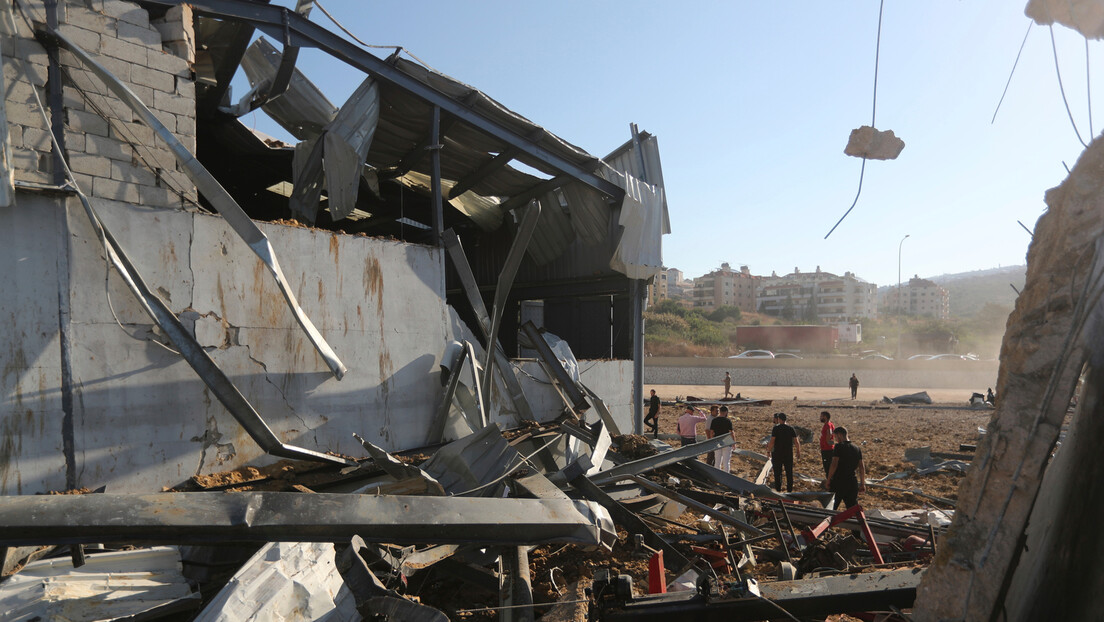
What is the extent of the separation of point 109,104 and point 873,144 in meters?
6.53

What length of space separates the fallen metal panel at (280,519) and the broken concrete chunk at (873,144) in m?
2.83

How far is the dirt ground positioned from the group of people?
0.61m

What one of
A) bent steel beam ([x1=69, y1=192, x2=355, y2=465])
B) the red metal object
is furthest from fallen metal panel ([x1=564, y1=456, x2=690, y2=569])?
bent steel beam ([x1=69, y1=192, x2=355, y2=465])

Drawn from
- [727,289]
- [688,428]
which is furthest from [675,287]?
[688,428]

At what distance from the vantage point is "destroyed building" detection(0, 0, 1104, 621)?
2.12m

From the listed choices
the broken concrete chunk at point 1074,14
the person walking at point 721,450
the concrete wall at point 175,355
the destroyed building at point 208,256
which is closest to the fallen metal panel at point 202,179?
the destroyed building at point 208,256

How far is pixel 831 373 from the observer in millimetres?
35312

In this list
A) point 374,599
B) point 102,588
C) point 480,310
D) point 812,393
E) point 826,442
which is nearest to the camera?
point 374,599

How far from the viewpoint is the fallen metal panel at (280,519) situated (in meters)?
1.74

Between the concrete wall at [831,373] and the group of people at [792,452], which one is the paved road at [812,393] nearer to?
the concrete wall at [831,373]

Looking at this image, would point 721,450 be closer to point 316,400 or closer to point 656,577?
point 316,400

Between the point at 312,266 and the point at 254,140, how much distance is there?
441 centimetres

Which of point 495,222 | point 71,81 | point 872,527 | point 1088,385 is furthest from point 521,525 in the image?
point 495,222

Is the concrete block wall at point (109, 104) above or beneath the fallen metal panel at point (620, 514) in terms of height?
above
